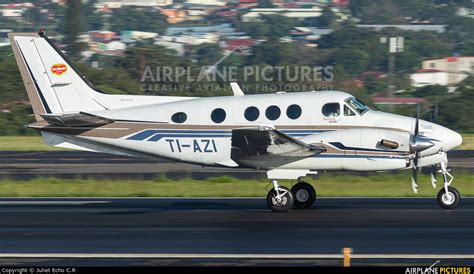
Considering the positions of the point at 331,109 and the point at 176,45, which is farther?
the point at 176,45

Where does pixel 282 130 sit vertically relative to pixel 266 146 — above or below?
above

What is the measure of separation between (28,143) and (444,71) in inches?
2613

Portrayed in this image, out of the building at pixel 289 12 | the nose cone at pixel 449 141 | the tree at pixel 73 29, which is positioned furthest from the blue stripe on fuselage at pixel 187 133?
the building at pixel 289 12

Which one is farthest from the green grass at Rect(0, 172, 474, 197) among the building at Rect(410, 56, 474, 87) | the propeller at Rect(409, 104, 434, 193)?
the building at Rect(410, 56, 474, 87)

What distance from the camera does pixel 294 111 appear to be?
2078 cm

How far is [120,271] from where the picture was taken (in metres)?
12.6

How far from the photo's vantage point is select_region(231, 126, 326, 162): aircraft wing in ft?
63.9

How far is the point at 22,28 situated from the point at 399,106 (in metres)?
118

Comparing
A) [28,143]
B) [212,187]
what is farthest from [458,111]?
[212,187]

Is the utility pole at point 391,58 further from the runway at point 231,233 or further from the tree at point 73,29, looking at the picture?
the runway at point 231,233

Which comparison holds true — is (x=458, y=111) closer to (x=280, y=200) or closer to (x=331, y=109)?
(x=331, y=109)

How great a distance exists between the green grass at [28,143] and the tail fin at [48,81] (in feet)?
88.3

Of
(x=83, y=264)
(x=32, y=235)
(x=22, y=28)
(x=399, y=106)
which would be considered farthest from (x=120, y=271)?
(x=22, y=28)

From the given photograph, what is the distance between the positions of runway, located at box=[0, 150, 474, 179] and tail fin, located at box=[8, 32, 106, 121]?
7.04m
